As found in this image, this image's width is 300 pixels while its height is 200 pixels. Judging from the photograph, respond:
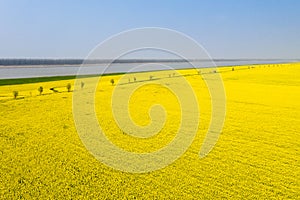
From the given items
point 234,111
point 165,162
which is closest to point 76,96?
point 234,111

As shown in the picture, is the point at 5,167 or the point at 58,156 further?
the point at 58,156

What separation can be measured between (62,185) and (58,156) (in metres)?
2.59

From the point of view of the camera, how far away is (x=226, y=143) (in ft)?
38.8

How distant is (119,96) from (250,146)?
50.8 feet

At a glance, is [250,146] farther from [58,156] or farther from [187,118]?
[58,156]

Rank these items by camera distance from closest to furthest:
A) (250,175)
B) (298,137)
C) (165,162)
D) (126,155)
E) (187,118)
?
(250,175)
(165,162)
(126,155)
(298,137)
(187,118)

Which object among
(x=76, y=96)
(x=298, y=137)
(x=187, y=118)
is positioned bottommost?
(x=76, y=96)

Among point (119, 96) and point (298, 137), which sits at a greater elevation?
point (298, 137)

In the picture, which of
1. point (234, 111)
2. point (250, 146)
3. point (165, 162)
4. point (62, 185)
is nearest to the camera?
point (62, 185)

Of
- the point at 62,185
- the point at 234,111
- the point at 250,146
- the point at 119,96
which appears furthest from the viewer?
the point at 119,96

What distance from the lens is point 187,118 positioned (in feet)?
54.9

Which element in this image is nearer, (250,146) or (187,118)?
(250,146)

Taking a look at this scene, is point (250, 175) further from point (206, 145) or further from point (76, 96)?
point (76, 96)

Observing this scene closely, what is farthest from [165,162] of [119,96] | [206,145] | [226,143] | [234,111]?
[119,96]
